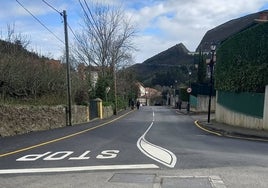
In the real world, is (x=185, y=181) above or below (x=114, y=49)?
below

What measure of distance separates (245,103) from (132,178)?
1720 cm

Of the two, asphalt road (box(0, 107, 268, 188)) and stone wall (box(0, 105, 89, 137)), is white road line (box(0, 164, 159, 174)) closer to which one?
asphalt road (box(0, 107, 268, 188))

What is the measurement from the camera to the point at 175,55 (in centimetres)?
14238

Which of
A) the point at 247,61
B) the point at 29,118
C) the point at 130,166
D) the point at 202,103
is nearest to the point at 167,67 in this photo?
the point at 202,103

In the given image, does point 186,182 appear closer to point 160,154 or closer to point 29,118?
point 160,154

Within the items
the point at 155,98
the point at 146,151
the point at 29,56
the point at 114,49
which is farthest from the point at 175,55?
the point at 146,151

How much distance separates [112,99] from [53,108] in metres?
29.5

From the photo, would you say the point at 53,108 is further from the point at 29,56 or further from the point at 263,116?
the point at 263,116

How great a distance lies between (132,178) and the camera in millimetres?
8352

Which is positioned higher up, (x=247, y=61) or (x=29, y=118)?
(x=247, y=61)

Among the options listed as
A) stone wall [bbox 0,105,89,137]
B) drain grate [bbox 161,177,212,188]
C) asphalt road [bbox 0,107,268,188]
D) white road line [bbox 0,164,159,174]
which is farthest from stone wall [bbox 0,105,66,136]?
drain grate [bbox 161,177,212,188]

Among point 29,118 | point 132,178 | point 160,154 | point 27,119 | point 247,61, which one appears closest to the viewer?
point 132,178

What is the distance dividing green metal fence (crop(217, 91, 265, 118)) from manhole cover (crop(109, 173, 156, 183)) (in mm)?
14733

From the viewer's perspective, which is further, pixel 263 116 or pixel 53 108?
pixel 53 108
